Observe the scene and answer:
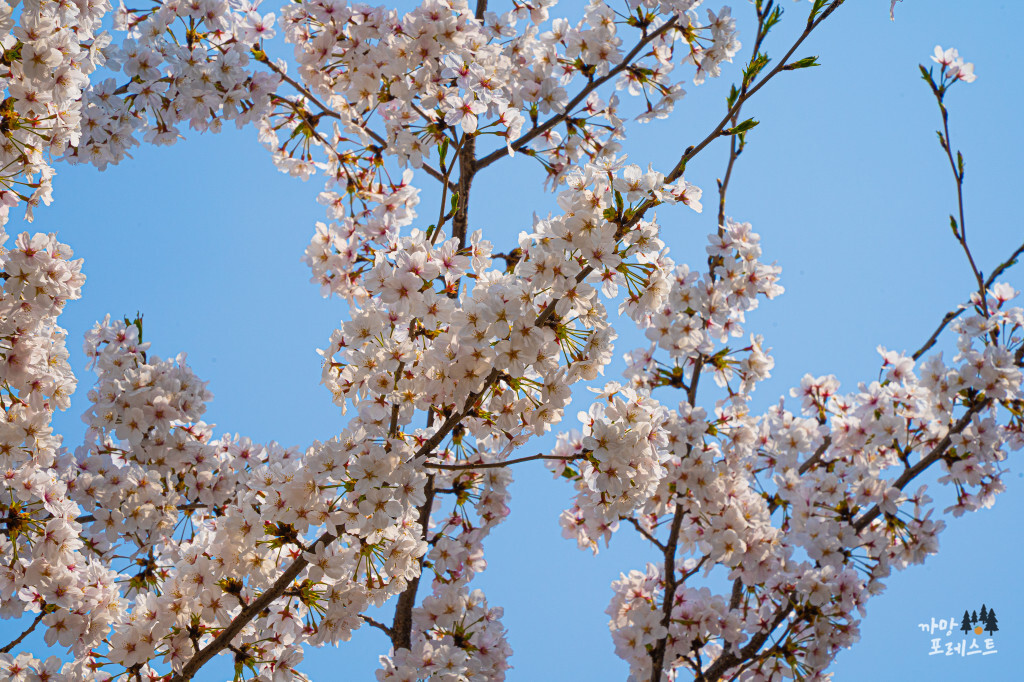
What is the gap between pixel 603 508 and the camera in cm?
265

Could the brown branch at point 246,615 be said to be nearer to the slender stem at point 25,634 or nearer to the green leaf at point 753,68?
the slender stem at point 25,634

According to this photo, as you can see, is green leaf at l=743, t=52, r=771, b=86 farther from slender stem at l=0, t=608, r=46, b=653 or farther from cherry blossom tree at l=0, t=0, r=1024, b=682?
slender stem at l=0, t=608, r=46, b=653

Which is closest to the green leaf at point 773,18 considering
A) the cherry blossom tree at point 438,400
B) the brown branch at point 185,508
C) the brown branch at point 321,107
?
the cherry blossom tree at point 438,400

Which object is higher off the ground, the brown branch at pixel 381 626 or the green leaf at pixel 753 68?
the green leaf at pixel 753 68

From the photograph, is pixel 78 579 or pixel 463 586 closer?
pixel 78 579

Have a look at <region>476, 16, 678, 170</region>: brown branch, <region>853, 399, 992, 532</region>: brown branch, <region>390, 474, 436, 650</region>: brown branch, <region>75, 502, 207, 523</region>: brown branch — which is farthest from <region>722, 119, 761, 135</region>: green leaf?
<region>75, 502, 207, 523</region>: brown branch

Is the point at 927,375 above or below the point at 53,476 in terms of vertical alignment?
above

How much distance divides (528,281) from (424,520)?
1780 mm

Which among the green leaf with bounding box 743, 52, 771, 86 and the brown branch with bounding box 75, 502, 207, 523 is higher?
the green leaf with bounding box 743, 52, 771, 86

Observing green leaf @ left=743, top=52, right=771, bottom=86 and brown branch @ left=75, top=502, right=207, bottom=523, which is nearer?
green leaf @ left=743, top=52, right=771, bottom=86

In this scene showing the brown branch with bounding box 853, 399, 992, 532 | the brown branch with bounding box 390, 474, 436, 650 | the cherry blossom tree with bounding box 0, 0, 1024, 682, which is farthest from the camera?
the brown branch with bounding box 853, 399, 992, 532

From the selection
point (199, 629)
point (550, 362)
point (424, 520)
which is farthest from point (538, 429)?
point (199, 629)

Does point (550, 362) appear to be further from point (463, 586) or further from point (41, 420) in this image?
point (41, 420)

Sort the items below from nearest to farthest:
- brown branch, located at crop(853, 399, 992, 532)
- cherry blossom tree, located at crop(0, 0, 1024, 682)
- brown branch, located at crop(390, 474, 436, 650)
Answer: cherry blossom tree, located at crop(0, 0, 1024, 682)
brown branch, located at crop(390, 474, 436, 650)
brown branch, located at crop(853, 399, 992, 532)
